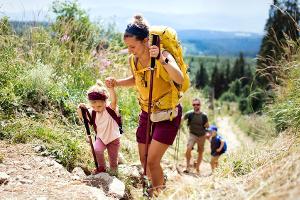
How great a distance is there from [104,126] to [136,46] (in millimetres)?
1403

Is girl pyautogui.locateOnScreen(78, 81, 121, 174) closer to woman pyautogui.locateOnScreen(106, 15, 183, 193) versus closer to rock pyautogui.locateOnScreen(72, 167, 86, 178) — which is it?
rock pyautogui.locateOnScreen(72, 167, 86, 178)

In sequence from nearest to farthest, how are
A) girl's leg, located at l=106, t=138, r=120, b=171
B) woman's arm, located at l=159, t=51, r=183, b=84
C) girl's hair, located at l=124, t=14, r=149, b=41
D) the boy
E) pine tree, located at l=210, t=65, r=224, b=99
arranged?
1. woman's arm, located at l=159, t=51, r=183, b=84
2. girl's hair, located at l=124, t=14, r=149, b=41
3. girl's leg, located at l=106, t=138, r=120, b=171
4. the boy
5. pine tree, located at l=210, t=65, r=224, b=99

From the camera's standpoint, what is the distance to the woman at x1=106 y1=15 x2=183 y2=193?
4586 mm

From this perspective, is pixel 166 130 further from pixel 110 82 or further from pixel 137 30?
pixel 137 30

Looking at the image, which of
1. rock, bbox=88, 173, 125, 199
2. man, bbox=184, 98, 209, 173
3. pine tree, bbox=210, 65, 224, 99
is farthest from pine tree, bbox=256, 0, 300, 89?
pine tree, bbox=210, 65, 224, 99

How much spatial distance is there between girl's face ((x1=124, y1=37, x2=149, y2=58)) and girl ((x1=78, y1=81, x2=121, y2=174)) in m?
0.96

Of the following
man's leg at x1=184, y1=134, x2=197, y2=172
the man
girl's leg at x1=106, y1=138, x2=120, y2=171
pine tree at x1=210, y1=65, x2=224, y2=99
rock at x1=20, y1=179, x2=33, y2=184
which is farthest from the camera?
pine tree at x1=210, y1=65, x2=224, y2=99

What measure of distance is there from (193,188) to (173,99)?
1.45 metres

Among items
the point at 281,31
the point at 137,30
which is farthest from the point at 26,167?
the point at 281,31

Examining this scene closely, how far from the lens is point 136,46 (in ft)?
15.7

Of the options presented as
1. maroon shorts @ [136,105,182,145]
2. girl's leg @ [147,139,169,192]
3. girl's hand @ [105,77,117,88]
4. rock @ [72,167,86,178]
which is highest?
girl's hand @ [105,77,117,88]

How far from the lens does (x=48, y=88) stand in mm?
7457

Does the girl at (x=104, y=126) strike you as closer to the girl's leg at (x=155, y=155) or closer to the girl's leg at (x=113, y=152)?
the girl's leg at (x=113, y=152)

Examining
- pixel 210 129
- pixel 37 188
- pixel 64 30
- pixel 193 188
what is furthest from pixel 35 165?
pixel 210 129
